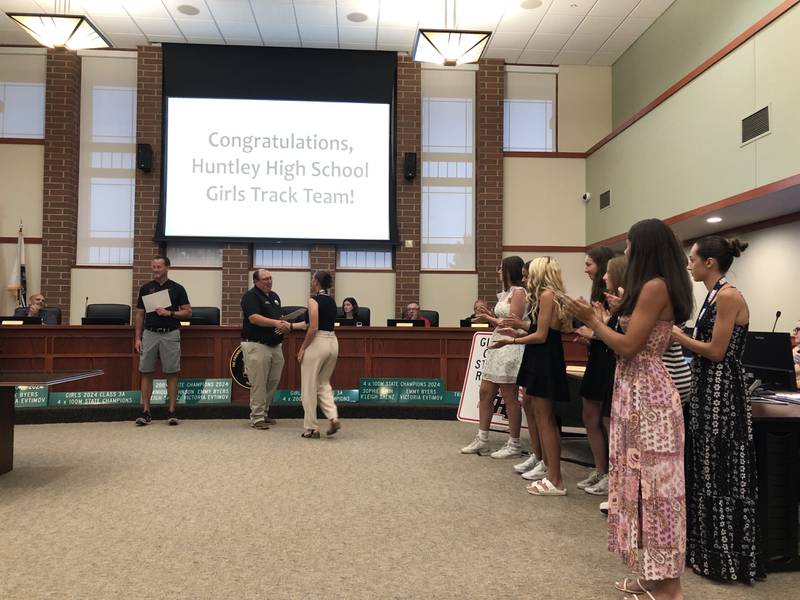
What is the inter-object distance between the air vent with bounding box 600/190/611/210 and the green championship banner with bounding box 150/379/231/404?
5897mm

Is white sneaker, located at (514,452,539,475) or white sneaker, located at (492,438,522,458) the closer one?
white sneaker, located at (514,452,539,475)

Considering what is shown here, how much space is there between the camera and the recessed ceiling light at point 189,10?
7785 millimetres

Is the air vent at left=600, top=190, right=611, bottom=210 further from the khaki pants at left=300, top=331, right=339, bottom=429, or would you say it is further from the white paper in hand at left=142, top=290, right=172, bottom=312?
the white paper in hand at left=142, top=290, right=172, bottom=312

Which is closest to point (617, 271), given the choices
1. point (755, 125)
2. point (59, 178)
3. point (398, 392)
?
point (398, 392)

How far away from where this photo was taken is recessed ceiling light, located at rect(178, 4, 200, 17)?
7.79 meters

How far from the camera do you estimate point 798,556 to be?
2299 mm

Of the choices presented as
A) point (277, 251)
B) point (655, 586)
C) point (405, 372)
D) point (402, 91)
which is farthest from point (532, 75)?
point (655, 586)

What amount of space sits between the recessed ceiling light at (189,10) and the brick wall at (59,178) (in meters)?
2.17

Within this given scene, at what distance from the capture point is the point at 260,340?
517 centimetres

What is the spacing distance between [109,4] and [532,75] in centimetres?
630

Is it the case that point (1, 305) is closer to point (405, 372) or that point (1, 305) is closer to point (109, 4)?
point (109, 4)

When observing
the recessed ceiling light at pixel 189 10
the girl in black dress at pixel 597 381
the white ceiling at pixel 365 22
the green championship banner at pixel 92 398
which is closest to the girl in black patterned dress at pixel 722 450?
the girl in black dress at pixel 597 381

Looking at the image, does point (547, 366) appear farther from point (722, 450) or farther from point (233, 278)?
point (233, 278)

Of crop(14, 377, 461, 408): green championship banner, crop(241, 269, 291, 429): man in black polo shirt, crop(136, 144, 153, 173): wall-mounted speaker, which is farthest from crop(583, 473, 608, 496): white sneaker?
crop(136, 144, 153, 173): wall-mounted speaker
